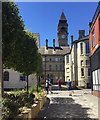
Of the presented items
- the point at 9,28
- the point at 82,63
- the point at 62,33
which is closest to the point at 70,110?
the point at 9,28

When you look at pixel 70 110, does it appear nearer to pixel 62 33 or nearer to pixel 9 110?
pixel 9 110

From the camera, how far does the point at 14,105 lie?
4645mm

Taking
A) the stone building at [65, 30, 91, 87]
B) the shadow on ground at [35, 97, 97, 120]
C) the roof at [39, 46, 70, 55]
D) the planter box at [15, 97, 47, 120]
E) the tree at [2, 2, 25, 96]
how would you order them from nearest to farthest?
1. the planter box at [15, 97, 47, 120]
2. the tree at [2, 2, 25, 96]
3. the shadow on ground at [35, 97, 97, 120]
4. the stone building at [65, 30, 91, 87]
5. the roof at [39, 46, 70, 55]

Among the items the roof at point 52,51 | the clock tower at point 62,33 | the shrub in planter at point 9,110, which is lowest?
the shrub in planter at point 9,110

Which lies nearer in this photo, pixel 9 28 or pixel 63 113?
pixel 9 28

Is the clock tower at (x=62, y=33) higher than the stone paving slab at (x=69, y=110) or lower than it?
higher

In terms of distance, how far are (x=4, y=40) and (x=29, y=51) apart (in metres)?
4.45

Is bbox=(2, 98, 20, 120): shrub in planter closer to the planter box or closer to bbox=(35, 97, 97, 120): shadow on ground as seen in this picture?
the planter box

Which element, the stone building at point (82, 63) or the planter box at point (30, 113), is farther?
the stone building at point (82, 63)

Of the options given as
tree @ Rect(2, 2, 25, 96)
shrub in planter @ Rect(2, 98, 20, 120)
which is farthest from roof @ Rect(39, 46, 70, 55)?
shrub in planter @ Rect(2, 98, 20, 120)

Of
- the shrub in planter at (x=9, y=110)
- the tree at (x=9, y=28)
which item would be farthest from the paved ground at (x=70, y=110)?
the tree at (x=9, y=28)

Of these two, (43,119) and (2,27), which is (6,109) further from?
(2,27)

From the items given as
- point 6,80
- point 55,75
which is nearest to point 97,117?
point 6,80

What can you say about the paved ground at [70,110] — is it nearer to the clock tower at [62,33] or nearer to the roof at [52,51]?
the roof at [52,51]
